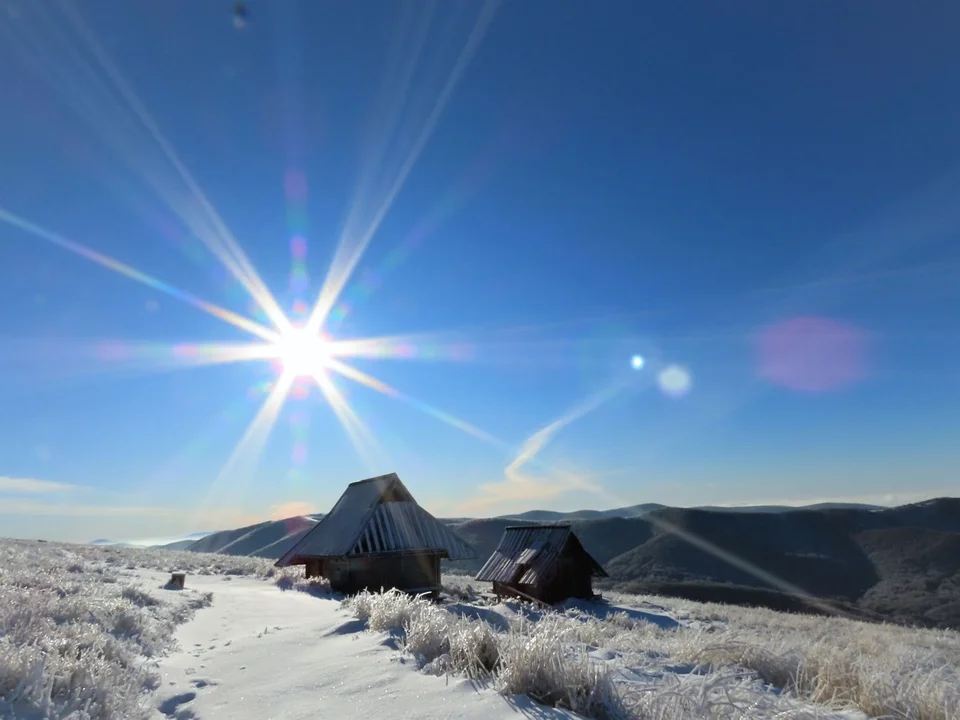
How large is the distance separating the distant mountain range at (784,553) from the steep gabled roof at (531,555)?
23118 millimetres

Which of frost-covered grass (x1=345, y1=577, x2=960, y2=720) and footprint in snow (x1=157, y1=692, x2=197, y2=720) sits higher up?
frost-covered grass (x1=345, y1=577, x2=960, y2=720)

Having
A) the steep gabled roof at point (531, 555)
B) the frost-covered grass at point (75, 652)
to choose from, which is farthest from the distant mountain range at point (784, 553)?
the frost-covered grass at point (75, 652)

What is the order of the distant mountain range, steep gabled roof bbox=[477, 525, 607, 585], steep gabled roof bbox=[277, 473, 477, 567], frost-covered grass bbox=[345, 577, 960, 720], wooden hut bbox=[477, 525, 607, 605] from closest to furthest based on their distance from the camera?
1. frost-covered grass bbox=[345, 577, 960, 720]
2. steep gabled roof bbox=[277, 473, 477, 567]
3. wooden hut bbox=[477, 525, 607, 605]
4. steep gabled roof bbox=[477, 525, 607, 585]
5. the distant mountain range

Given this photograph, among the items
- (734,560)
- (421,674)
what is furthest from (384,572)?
(734,560)

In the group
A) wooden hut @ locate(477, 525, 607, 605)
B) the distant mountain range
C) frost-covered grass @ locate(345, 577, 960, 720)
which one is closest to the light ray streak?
the distant mountain range

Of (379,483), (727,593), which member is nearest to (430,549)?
(379,483)

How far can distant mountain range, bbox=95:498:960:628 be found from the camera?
53.8 m

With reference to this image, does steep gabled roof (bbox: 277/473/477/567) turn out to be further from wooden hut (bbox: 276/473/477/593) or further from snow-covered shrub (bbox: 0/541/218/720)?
snow-covered shrub (bbox: 0/541/218/720)

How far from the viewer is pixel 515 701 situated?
3.96m

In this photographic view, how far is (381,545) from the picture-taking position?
19.9 metres

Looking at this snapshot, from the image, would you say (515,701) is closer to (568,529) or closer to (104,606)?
(104,606)

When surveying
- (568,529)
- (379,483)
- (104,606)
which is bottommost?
(104,606)

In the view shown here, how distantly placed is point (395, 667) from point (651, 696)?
2.47m

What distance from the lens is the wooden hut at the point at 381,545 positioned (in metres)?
19.9
